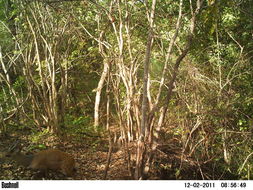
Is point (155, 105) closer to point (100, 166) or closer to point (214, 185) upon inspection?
point (214, 185)

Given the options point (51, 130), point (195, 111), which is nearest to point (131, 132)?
point (195, 111)

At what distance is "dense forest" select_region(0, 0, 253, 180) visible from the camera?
4.16 meters

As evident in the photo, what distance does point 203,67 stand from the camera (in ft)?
19.0

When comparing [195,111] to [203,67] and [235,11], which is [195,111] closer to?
[203,67]


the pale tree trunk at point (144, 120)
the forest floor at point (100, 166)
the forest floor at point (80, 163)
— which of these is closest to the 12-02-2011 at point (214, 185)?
the forest floor at point (100, 166)

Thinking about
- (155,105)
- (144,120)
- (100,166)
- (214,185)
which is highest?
(155,105)

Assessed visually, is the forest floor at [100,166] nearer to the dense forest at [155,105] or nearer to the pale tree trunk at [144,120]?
the dense forest at [155,105]

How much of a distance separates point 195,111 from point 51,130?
12.7 feet

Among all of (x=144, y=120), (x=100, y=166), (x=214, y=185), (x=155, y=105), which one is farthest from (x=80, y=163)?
(x=214, y=185)

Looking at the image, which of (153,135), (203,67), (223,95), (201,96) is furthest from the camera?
(203,67)

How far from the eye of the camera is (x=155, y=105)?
387cm

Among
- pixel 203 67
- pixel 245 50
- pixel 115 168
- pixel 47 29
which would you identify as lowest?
pixel 115 168

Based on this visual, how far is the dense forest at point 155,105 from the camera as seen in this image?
13.6 feet

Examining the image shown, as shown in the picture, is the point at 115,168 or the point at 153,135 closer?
the point at 153,135
